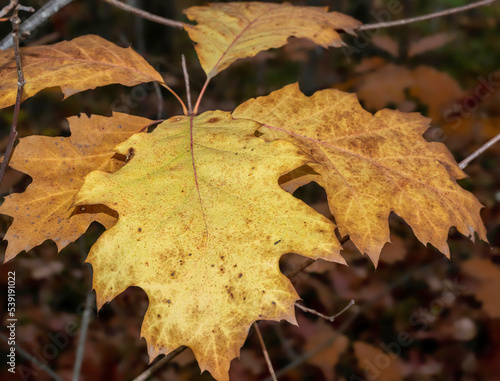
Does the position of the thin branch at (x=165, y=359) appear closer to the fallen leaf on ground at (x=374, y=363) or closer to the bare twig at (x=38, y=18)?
the bare twig at (x=38, y=18)

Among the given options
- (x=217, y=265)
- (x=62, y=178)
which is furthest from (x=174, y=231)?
(x=62, y=178)

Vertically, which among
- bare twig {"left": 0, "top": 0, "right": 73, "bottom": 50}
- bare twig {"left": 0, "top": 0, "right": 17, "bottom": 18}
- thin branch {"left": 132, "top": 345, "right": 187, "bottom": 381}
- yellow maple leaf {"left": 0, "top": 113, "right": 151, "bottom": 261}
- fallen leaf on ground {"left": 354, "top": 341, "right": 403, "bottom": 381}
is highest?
bare twig {"left": 0, "top": 0, "right": 17, "bottom": 18}

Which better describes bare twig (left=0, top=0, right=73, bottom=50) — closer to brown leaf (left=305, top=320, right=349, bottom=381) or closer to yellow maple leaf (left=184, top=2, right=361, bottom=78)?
yellow maple leaf (left=184, top=2, right=361, bottom=78)

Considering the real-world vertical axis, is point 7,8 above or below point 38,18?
above

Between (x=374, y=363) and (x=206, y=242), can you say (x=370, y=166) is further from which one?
(x=374, y=363)

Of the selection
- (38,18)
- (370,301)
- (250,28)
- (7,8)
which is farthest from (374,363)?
(7,8)

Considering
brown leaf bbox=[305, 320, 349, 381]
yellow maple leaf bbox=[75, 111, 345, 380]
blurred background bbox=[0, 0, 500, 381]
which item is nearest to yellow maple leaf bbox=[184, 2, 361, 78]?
yellow maple leaf bbox=[75, 111, 345, 380]

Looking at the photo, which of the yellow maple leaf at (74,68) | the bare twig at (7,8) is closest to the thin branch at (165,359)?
the yellow maple leaf at (74,68)

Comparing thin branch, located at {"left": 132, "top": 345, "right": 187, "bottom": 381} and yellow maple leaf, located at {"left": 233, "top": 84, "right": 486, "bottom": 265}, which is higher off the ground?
yellow maple leaf, located at {"left": 233, "top": 84, "right": 486, "bottom": 265}
